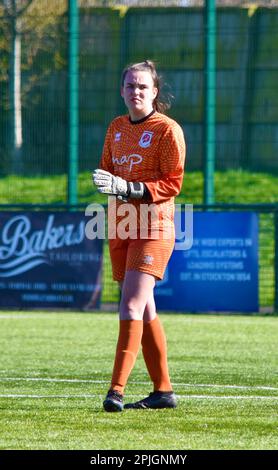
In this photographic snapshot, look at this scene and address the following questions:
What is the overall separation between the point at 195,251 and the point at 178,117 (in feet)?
8.74

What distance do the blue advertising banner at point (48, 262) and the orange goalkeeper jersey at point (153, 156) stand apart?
8970 millimetres

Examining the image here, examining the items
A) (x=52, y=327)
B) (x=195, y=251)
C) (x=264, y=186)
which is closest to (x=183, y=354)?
(x=52, y=327)

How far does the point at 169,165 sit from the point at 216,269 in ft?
28.7

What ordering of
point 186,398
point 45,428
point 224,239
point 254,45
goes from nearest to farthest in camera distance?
point 45,428 → point 186,398 → point 224,239 → point 254,45

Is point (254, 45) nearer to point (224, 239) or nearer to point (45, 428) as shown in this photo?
point (224, 239)

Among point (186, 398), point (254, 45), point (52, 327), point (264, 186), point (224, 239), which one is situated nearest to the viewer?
point (186, 398)

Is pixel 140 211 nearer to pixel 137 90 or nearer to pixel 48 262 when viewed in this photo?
pixel 137 90

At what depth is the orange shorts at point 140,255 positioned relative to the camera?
23.9 ft

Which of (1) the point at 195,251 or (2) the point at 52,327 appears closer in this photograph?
(2) the point at 52,327

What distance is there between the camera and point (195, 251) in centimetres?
1608

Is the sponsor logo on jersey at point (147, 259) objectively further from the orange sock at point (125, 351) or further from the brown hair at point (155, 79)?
the brown hair at point (155, 79)

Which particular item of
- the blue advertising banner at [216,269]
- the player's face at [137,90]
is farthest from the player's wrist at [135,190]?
the blue advertising banner at [216,269]

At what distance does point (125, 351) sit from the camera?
725cm
